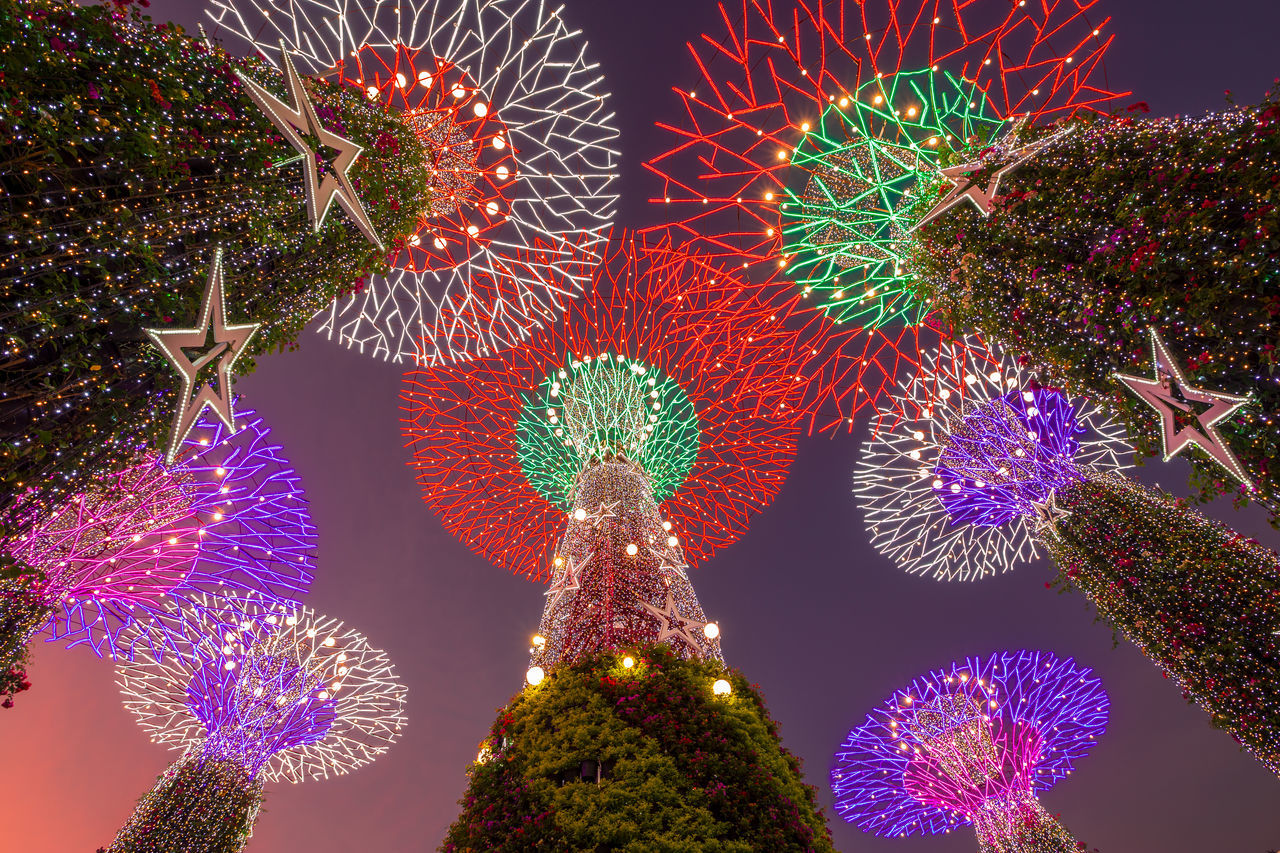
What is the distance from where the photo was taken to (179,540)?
339 inches

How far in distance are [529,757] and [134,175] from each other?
7.33 meters

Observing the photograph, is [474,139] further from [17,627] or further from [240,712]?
[240,712]

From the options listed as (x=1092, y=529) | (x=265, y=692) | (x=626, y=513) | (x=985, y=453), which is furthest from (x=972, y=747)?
(x=265, y=692)

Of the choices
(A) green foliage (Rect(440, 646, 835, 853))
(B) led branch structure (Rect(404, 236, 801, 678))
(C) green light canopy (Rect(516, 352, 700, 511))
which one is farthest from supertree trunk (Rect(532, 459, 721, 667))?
(C) green light canopy (Rect(516, 352, 700, 511))

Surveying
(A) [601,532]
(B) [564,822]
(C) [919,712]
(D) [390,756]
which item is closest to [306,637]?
(A) [601,532]

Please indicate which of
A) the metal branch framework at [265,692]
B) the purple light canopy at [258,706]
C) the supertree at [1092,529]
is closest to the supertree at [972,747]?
the supertree at [1092,529]

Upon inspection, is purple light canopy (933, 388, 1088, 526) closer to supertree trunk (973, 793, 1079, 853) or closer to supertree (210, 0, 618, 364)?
supertree trunk (973, 793, 1079, 853)

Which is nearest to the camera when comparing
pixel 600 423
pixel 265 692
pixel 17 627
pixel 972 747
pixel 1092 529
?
pixel 17 627

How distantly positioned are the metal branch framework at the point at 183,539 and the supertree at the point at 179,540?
0.02 m

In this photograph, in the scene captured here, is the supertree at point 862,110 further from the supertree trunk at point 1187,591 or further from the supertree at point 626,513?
the supertree trunk at point 1187,591

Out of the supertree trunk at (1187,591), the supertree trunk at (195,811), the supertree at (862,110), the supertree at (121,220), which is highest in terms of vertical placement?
the supertree at (862,110)

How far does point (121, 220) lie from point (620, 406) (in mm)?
10178

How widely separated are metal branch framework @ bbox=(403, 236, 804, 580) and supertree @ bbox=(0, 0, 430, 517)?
26.2 feet

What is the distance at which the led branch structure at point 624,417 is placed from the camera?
44.0ft
